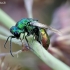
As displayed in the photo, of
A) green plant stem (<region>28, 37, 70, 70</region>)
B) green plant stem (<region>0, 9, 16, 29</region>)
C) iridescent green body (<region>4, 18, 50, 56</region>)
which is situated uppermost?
green plant stem (<region>0, 9, 16, 29</region>)

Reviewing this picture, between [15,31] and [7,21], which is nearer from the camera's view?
[15,31]

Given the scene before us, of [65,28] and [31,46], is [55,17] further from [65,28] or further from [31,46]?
[31,46]

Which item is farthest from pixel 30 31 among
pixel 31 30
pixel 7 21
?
pixel 7 21

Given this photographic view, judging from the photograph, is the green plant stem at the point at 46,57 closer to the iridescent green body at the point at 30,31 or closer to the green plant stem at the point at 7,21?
the iridescent green body at the point at 30,31

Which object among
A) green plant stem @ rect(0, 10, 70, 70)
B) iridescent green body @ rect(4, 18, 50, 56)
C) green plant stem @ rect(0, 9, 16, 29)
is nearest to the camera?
green plant stem @ rect(0, 10, 70, 70)

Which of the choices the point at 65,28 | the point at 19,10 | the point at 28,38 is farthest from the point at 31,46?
the point at 19,10

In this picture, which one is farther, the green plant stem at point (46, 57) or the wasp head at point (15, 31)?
the wasp head at point (15, 31)

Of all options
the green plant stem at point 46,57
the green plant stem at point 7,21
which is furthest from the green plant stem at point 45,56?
the green plant stem at point 7,21

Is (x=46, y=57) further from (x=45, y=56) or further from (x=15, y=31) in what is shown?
(x=15, y=31)

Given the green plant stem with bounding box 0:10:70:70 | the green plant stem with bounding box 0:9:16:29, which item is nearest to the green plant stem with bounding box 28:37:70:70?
the green plant stem with bounding box 0:10:70:70

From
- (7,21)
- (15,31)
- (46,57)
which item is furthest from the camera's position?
(7,21)

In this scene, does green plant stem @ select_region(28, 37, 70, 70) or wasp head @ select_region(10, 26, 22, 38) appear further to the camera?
wasp head @ select_region(10, 26, 22, 38)

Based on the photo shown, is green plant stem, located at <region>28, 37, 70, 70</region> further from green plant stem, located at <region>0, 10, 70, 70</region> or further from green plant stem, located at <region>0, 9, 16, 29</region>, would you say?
green plant stem, located at <region>0, 9, 16, 29</region>
